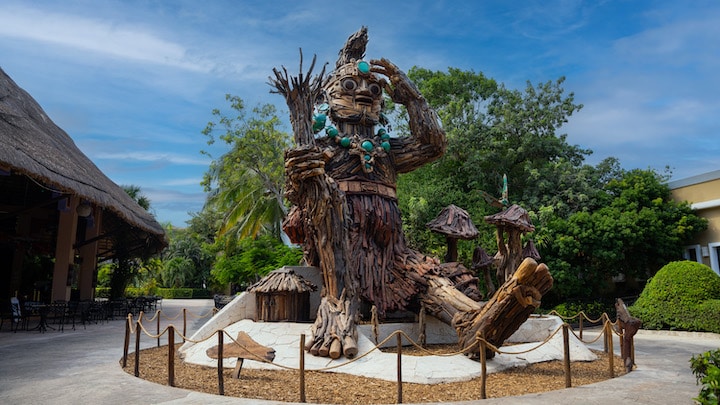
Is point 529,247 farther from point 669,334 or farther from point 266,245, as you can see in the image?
point 266,245

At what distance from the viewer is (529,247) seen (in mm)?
9203

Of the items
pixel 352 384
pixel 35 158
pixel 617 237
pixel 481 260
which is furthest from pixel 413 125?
pixel 617 237

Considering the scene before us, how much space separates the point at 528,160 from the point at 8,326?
15.5m

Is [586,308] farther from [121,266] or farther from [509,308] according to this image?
[121,266]

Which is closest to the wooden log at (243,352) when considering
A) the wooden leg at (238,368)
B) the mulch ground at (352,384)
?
the wooden leg at (238,368)

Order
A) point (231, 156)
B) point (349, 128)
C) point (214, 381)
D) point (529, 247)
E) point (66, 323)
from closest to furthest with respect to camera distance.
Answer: point (214, 381) → point (349, 128) → point (529, 247) → point (66, 323) → point (231, 156)

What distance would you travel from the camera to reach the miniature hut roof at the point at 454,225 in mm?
8727

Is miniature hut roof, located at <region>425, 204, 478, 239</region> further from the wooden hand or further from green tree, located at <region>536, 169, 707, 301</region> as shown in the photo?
green tree, located at <region>536, 169, 707, 301</region>

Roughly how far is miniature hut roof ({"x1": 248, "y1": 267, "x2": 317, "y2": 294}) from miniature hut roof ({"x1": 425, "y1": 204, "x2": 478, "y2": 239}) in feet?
7.67

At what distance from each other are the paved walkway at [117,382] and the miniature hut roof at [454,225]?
10.2ft

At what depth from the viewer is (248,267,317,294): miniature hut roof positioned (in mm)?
7693

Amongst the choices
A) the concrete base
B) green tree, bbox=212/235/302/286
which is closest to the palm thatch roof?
green tree, bbox=212/235/302/286

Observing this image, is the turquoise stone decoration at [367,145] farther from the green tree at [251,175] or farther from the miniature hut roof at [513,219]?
the green tree at [251,175]

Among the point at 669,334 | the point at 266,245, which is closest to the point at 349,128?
the point at 266,245
